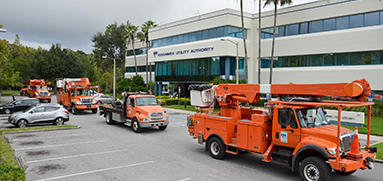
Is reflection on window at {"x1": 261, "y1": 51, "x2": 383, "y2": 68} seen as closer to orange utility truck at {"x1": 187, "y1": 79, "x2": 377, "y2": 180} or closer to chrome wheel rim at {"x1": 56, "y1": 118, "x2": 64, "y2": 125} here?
orange utility truck at {"x1": 187, "y1": 79, "x2": 377, "y2": 180}

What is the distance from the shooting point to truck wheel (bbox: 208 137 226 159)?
1098 centimetres

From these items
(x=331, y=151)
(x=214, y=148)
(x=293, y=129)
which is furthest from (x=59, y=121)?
(x=331, y=151)

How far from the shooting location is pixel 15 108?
1089 inches

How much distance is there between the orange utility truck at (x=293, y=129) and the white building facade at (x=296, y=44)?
926 inches

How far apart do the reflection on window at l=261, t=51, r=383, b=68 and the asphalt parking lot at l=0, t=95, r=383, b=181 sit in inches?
860

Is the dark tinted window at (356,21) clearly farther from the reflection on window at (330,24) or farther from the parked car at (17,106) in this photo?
the parked car at (17,106)

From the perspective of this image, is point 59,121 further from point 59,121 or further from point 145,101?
Answer: point 145,101

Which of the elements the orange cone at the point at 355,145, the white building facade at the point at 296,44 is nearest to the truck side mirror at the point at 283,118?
the orange cone at the point at 355,145

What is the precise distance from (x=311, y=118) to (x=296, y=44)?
27167mm

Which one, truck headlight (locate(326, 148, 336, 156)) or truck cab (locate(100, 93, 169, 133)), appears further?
truck cab (locate(100, 93, 169, 133))

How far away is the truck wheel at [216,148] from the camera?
11.0m

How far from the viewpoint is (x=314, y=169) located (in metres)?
8.09

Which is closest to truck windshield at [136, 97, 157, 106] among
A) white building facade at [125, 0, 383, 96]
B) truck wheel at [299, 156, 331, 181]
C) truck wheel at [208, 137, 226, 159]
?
truck wheel at [208, 137, 226, 159]

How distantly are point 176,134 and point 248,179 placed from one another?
8.58 m
